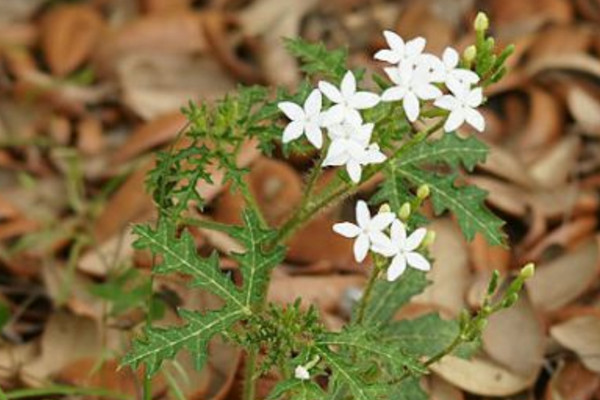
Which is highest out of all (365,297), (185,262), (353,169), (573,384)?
(353,169)

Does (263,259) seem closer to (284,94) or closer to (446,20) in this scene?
(284,94)

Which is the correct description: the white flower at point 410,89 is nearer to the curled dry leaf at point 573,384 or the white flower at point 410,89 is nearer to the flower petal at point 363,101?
the flower petal at point 363,101

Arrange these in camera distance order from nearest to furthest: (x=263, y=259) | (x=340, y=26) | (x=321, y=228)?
(x=263, y=259), (x=321, y=228), (x=340, y=26)

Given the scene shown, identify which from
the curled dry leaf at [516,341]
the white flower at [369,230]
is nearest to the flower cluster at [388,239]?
the white flower at [369,230]

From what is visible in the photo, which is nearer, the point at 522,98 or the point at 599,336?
the point at 599,336

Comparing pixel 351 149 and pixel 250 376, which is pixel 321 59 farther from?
pixel 250 376

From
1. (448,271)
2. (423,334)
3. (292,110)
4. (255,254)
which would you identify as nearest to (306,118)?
(292,110)

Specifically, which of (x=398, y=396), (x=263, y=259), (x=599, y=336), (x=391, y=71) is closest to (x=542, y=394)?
(x=599, y=336)
